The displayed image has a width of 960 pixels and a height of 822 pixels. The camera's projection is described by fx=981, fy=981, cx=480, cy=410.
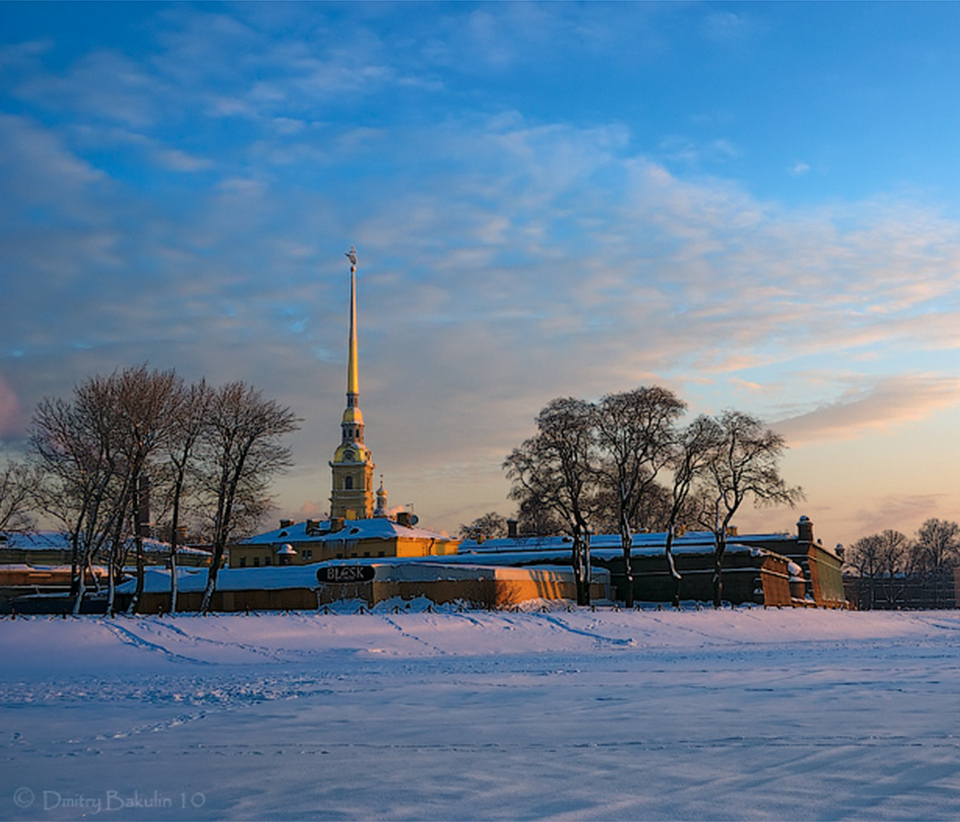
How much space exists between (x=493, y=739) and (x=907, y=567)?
167 m

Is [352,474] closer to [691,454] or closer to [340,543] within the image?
[340,543]

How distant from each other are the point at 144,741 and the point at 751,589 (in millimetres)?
59577

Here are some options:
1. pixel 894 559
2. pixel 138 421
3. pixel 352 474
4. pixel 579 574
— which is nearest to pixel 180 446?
pixel 138 421

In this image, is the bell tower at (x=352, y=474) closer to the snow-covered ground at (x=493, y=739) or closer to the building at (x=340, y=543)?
the building at (x=340, y=543)

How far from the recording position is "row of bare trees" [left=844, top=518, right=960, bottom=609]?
144 meters

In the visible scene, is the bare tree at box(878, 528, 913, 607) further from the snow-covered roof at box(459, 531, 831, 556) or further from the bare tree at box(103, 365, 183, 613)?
the bare tree at box(103, 365, 183, 613)

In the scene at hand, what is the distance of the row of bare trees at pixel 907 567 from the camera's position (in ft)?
471

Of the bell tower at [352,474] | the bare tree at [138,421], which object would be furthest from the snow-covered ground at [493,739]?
the bell tower at [352,474]

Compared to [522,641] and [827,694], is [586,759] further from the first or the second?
[522,641]

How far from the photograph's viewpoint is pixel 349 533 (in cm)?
9456

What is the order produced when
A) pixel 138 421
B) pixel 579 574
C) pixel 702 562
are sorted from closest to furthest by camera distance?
pixel 138 421, pixel 579 574, pixel 702 562

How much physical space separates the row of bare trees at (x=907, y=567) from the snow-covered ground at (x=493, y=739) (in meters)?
128

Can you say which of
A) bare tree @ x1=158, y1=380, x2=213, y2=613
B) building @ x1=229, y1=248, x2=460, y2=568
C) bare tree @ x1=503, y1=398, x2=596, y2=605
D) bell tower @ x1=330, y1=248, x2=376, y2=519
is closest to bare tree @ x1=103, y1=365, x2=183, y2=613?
bare tree @ x1=158, y1=380, x2=213, y2=613

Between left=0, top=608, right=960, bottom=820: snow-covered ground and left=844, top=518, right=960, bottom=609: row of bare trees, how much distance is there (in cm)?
12822
